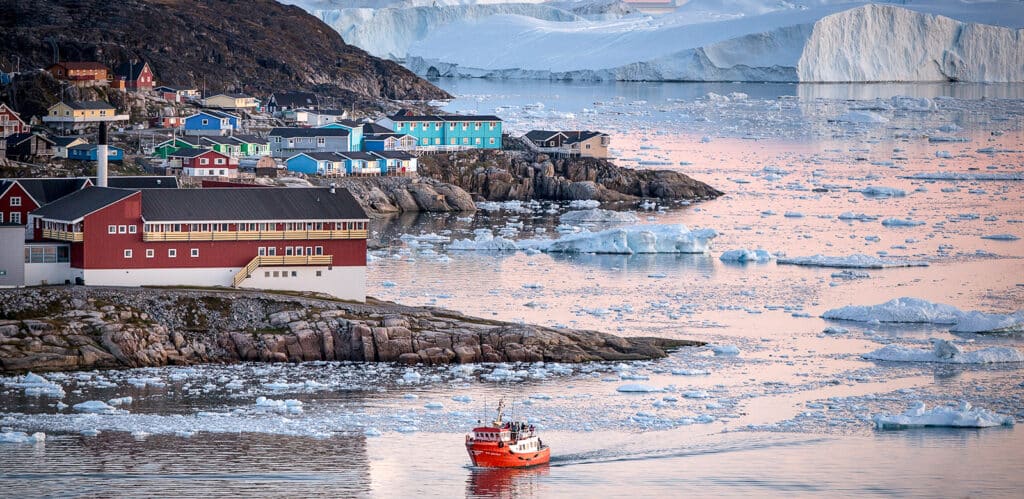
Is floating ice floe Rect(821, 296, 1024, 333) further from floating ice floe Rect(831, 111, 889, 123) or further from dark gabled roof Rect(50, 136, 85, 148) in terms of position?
floating ice floe Rect(831, 111, 889, 123)

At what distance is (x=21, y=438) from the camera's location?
2630cm

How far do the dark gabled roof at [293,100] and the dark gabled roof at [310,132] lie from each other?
1536cm

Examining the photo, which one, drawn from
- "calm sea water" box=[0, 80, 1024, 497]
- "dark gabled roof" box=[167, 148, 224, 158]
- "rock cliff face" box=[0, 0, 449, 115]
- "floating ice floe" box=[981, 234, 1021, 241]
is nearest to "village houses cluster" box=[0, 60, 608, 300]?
"calm sea water" box=[0, 80, 1024, 497]

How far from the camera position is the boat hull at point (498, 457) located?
84.7 feet

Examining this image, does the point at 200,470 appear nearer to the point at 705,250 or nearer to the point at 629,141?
the point at 705,250

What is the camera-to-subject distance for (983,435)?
91.7 feet

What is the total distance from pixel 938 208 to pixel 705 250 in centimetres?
1572

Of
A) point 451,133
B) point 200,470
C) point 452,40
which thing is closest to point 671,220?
point 451,133

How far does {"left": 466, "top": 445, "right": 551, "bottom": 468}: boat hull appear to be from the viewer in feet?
84.7

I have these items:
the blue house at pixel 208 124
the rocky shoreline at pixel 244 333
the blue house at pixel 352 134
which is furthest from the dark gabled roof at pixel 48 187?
the blue house at pixel 208 124

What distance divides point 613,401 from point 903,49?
112409mm

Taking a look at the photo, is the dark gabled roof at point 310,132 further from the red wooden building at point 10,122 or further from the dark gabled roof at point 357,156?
the red wooden building at point 10,122

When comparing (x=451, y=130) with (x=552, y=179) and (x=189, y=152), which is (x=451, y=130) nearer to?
(x=552, y=179)

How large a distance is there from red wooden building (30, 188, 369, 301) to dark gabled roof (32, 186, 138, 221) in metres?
0.04
